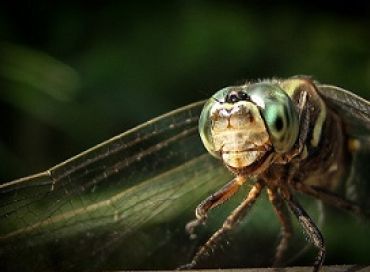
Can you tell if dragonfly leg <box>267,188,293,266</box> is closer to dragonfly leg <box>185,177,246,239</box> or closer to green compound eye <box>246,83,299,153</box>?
dragonfly leg <box>185,177,246,239</box>

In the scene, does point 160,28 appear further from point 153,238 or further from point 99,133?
point 153,238

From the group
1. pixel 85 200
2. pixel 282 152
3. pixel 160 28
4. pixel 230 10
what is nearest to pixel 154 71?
pixel 160 28

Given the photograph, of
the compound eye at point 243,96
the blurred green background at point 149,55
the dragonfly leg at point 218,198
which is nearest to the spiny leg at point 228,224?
the dragonfly leg at point 218,198

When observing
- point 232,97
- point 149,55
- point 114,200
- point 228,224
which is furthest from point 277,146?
point 149,55

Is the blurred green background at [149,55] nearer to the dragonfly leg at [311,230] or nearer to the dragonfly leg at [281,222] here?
the dragonfly leg at [281,222]

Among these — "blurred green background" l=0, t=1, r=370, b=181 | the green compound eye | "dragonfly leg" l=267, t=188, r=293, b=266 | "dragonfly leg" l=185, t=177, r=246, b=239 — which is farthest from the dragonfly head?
"blurred green background" l=0, t=1, r=370, b=181

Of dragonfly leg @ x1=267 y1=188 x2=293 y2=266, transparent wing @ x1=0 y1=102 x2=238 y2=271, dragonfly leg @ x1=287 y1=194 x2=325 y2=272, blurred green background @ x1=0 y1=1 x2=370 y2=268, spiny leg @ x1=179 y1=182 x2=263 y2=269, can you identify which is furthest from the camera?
blurred green background @ x1=0 y1=1 x2=370 y2=268
